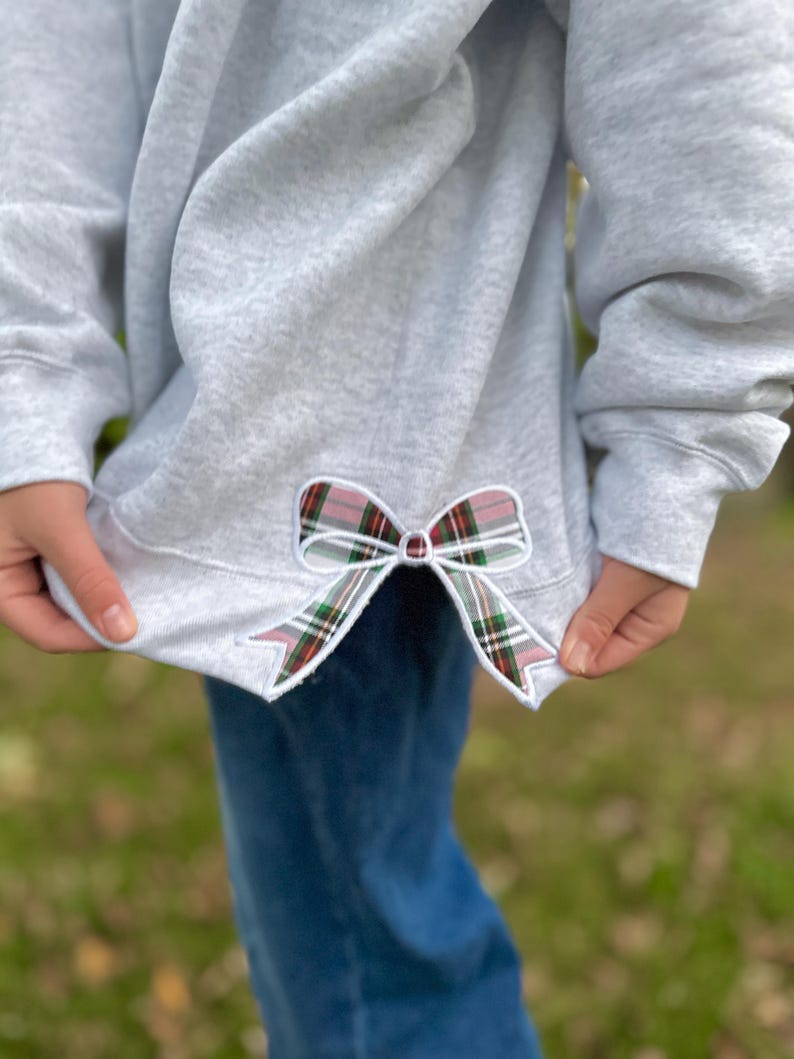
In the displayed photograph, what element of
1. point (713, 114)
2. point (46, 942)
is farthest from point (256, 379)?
point (46, 942)

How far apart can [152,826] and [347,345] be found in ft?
5.23

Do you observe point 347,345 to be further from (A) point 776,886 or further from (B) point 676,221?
(A) point 776,886

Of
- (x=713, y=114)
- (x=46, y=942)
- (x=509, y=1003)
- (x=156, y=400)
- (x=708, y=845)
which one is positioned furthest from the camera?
(x=708, y=845)

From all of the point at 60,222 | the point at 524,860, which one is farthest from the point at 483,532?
the point at 524,860

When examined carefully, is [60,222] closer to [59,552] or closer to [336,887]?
[59,552]

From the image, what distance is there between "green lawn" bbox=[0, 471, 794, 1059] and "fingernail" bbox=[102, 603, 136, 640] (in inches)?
47.3

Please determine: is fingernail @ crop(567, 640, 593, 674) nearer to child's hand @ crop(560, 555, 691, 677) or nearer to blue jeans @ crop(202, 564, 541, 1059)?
child's hand @ crop(560, 555, 691, 677)

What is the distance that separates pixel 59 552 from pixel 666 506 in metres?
0.61

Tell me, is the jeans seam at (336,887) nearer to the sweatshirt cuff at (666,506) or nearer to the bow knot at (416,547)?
the bow knot at (416,547)

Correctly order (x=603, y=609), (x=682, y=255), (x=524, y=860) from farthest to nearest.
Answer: (x=524, y=860) → (x=603, y=609) → (x=682, y=255)

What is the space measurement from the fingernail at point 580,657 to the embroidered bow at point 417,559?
0.07 feet

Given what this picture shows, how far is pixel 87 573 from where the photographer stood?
0.99 metres

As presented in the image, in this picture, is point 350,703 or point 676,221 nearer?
point 676,221

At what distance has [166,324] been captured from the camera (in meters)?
1.10
